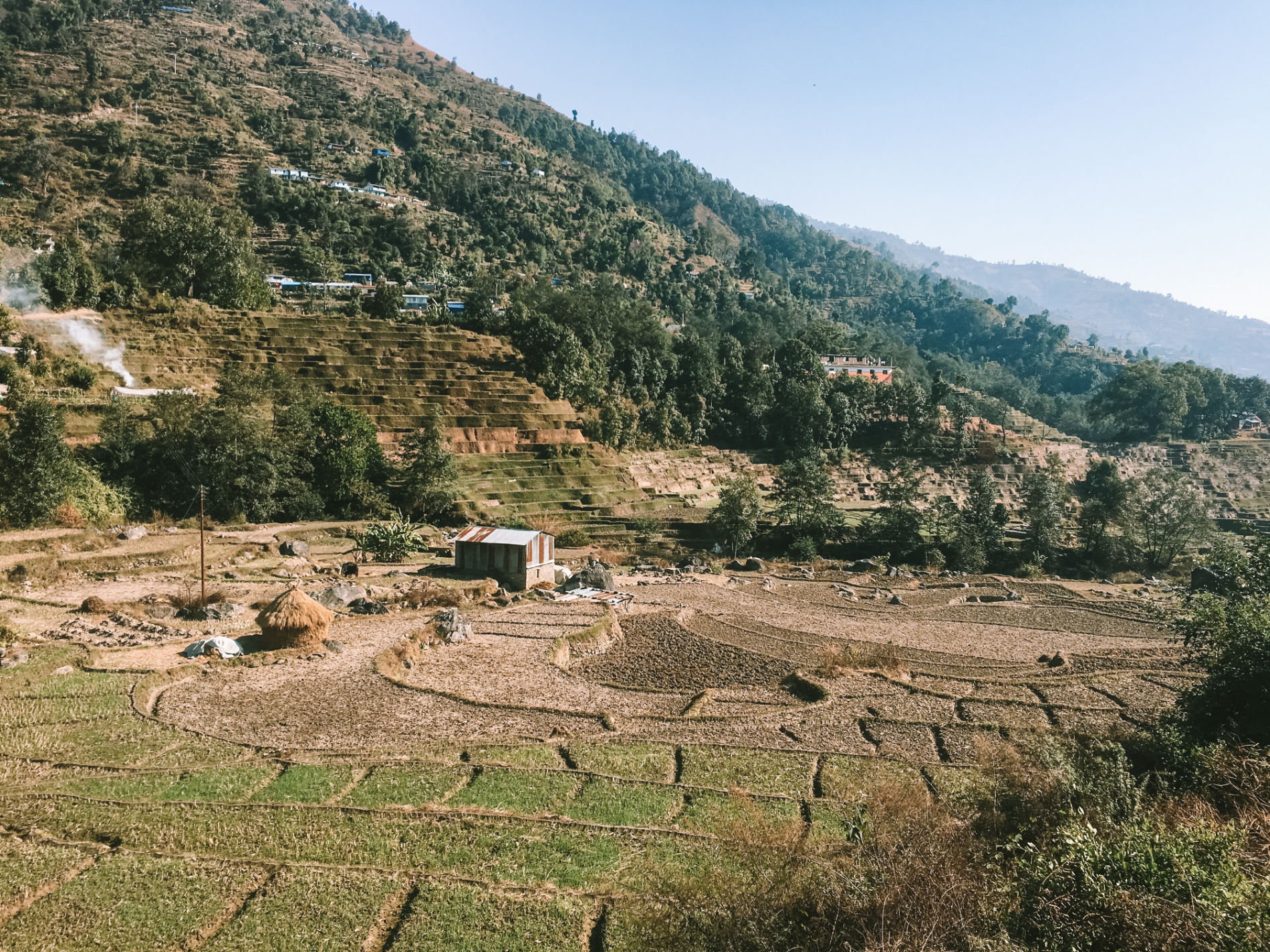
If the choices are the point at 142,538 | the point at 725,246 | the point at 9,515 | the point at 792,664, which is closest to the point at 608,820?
the point at 792,664

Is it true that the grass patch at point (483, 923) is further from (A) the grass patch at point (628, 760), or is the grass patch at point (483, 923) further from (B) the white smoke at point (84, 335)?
(B) the white smoke at point (84, 335)

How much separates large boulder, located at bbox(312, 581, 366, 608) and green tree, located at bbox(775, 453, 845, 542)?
91.6 ft

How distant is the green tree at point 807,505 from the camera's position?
46000 mm

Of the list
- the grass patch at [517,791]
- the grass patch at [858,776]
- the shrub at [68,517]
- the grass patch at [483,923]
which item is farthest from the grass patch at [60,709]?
the shrub at [68,517]

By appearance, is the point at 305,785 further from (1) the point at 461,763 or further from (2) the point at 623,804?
(2) the point at 623,804

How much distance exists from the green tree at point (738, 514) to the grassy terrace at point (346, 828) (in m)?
28.0

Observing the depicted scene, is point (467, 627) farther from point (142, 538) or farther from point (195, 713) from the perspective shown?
A: point (142, 538)

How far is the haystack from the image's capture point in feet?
66.4

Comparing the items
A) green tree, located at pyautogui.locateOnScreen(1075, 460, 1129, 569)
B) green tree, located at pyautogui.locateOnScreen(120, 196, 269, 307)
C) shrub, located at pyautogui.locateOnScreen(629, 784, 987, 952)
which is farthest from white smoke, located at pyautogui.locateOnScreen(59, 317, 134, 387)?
green tree, located at pyautogui.locateOnScreen(1075, 460, 1129, 569)

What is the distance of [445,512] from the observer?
1655 inches

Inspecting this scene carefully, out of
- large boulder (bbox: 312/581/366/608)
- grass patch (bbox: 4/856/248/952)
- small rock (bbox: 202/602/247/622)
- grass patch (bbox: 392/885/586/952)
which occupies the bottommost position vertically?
large boulder (bbox: 312/581/366/608)

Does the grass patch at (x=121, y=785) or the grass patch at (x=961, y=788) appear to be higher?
the grass patch at (x=961, y=788)

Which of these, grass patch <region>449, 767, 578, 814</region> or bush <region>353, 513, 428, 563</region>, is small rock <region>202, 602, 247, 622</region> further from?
grass patch <region>449, 767, 578, 814</region>

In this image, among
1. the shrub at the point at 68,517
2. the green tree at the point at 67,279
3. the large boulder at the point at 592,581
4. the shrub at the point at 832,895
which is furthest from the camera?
the green tree at the point at 67,279
